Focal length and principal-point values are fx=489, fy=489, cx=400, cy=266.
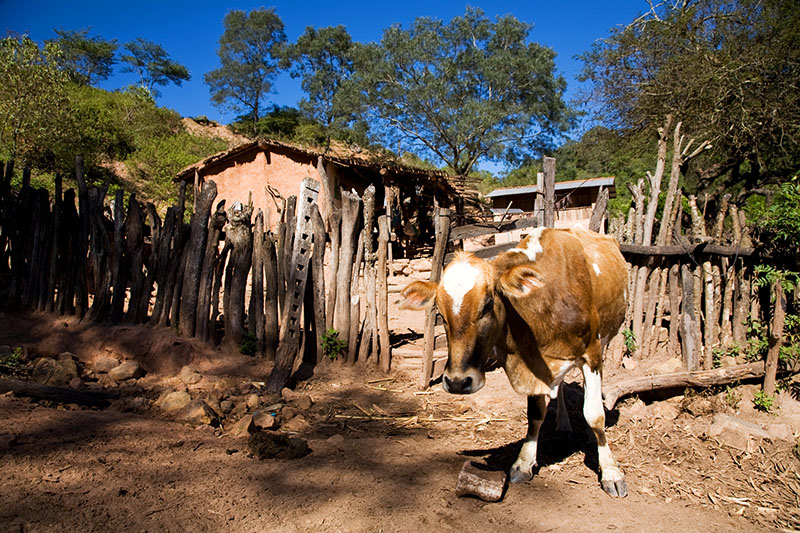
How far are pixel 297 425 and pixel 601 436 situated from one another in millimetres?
2461

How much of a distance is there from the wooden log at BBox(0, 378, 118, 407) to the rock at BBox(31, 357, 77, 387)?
1.90 feet

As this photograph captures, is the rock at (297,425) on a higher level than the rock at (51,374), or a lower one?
lower

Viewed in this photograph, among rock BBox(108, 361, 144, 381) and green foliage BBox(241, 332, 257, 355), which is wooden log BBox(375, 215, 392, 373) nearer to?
green foliage BBox(241, 332, 257, 355)

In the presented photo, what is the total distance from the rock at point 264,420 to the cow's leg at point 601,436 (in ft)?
8.20

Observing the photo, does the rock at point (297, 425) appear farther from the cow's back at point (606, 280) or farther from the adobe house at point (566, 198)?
the adobe house at point (566, 198)

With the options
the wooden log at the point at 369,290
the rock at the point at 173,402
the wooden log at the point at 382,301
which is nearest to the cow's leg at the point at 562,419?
the wooden log at the point at 382,301

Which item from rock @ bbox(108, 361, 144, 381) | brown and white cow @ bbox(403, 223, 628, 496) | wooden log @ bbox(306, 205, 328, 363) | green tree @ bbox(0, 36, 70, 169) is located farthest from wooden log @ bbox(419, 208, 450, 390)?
green tree @ bbox(0, 36, 70, 169)

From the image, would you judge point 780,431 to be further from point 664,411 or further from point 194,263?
point 194,263

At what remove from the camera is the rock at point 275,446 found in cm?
343

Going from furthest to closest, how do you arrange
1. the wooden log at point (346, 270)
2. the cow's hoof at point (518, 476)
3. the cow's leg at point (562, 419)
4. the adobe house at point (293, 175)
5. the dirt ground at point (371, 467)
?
1. the adobe house at point (293, 175)
2. the wooden log at point (346, 270)
3. the cow's leg at point (562, 419)
4. the cow's hoof at point (518, 476)
5. the dirt ground at point (371, 467)

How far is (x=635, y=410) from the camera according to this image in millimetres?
4887

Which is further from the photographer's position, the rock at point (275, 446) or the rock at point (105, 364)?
the rock at point (105, 364)

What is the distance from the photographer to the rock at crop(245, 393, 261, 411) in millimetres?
4492

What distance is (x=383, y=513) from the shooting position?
284 cm
